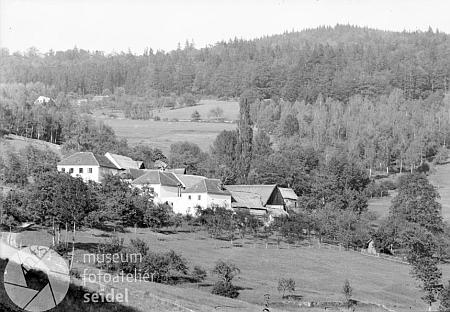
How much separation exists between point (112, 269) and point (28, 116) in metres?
77.7

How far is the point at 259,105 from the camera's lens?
161 meters

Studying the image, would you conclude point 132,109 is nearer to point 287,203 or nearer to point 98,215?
point 287,203

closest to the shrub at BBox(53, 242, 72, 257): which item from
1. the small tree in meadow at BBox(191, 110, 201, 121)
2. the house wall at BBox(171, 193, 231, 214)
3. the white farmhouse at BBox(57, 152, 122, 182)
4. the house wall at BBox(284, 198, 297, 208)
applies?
the house wall at BBox(171, 193, 231, 214)

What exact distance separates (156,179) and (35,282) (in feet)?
150

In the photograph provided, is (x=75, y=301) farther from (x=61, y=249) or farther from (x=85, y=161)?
(x=85, y=161)

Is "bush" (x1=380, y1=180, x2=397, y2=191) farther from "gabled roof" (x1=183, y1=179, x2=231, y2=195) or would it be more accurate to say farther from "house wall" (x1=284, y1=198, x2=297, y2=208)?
"gabled roof" (x1=183, y1=179, x2=231, y2=195)

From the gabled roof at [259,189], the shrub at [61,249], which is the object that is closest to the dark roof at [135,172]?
the gabled roof at [259,189]

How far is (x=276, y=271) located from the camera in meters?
46.3

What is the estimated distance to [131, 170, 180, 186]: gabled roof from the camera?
7238 centimetres

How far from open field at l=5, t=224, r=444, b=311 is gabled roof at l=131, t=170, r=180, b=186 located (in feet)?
49.9

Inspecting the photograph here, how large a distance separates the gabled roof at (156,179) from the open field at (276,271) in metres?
15.2

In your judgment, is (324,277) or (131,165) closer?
(324,277)

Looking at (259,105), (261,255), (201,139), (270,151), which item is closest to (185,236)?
(261,255)

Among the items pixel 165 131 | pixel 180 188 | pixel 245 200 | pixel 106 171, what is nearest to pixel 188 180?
pixel 180 188
